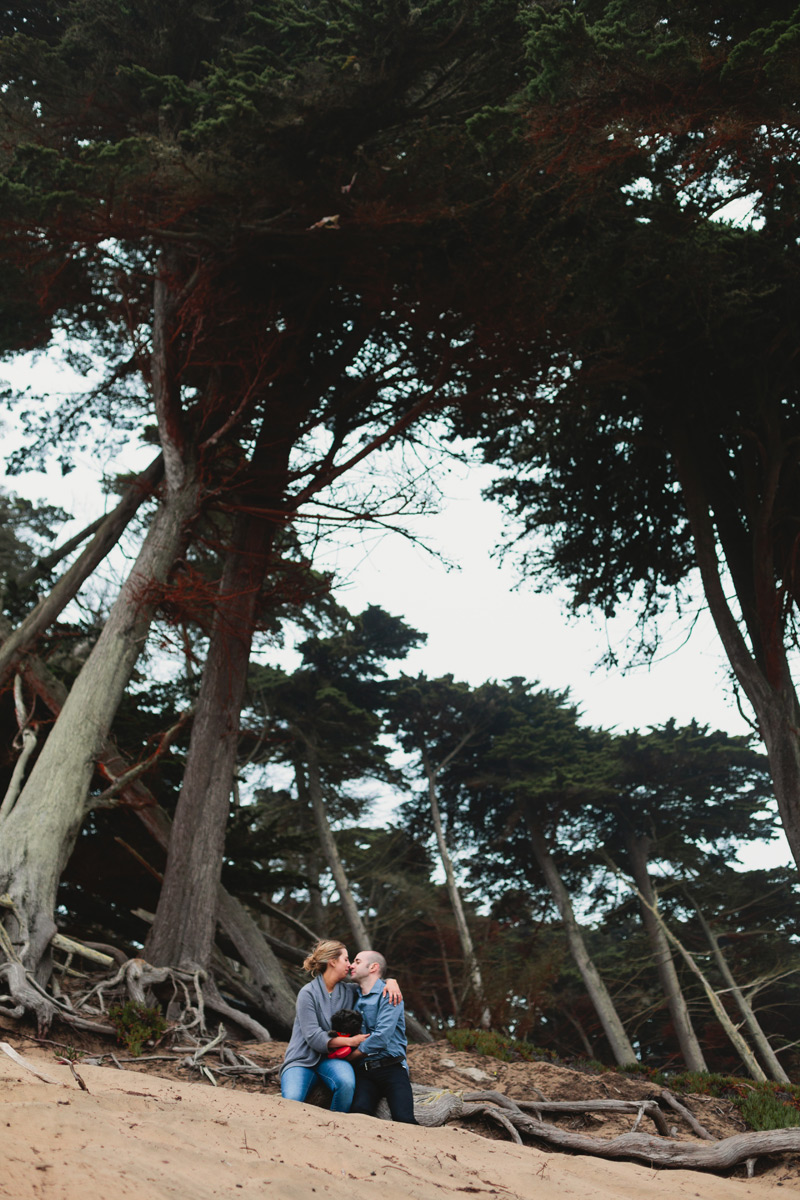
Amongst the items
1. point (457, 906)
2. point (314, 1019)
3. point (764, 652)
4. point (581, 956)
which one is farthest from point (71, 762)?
point (581, 956)

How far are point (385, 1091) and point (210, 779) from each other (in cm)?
460

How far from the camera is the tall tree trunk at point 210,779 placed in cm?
718

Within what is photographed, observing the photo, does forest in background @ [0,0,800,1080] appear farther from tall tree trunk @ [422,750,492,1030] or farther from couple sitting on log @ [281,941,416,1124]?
couple sitting on log @ [281,941,416,1124]

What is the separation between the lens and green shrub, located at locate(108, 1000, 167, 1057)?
5449mm

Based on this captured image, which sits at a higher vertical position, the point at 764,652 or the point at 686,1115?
the point at 764,652

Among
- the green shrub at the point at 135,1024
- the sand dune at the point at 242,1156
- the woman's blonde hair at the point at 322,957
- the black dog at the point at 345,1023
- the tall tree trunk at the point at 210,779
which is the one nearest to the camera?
the sand dune at the point at 242,1156

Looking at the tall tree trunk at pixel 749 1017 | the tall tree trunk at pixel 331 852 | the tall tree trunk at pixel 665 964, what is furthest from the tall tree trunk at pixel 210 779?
the tall tree trunk at pixel 665 964

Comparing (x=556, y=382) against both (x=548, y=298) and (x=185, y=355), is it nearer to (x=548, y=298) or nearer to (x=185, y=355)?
(x=548, y=298)

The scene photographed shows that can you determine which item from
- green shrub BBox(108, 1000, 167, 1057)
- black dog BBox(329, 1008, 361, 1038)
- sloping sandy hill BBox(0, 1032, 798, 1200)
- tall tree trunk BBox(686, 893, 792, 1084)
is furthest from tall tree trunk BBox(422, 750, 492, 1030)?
sloping sandy hill BBox(0, 1032, 798, 1200)

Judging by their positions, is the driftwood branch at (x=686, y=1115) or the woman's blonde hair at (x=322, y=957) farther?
the driftwood branch at (x=686, y=1115)

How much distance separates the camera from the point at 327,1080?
396 cm

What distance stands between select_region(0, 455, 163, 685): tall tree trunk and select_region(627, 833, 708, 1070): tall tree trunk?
573 inches

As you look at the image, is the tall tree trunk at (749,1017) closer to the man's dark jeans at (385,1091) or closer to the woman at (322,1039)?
the man's dark jeans at (385,1091)

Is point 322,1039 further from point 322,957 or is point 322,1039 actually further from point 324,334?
point 324,334
